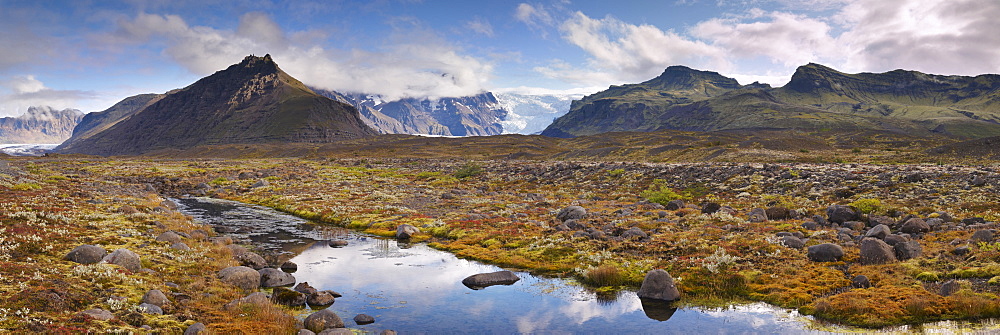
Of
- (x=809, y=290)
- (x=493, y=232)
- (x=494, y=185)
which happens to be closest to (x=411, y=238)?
(x=493, y=232)

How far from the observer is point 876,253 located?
22.1 meters

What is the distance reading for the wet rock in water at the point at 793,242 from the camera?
25812 mm

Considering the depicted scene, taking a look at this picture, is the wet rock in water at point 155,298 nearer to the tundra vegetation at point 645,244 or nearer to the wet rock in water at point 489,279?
the tundra vegetation at point 645,244

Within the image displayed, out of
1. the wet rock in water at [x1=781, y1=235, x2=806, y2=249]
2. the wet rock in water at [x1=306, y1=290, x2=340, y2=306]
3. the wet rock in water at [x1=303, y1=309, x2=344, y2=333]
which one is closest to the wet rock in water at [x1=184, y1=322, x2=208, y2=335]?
the wet rock in water at [x1=303, y1=309, x2=344, y2=333]

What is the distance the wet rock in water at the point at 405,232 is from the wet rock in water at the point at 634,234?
14551mm

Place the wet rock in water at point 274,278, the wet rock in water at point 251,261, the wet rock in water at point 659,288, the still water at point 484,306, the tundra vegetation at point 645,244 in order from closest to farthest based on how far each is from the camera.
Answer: the tundra vegetation at point 645,244 < the still water at point 484,306 < the wet rock in water at point 659,288 < the wet rock in water at point 274,278 < the wet rock in water at point 251,261

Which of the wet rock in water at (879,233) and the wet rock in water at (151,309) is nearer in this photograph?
the wet rock in water at (151,309)

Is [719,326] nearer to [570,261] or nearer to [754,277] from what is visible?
[754,277]

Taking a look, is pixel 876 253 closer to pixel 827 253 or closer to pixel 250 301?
pixel 827 253

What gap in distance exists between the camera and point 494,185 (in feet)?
240

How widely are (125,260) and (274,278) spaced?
575 centimetres

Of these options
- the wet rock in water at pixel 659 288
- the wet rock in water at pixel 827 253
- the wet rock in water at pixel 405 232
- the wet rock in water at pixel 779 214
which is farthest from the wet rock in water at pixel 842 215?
the wet rock in water at pixel 405 232

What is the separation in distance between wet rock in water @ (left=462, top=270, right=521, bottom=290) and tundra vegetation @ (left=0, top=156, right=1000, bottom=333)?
2185 millimetres

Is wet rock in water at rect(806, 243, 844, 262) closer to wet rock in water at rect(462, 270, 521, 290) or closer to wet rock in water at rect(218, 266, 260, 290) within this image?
wet rock in water at rect(462, 270, 521, 290)
